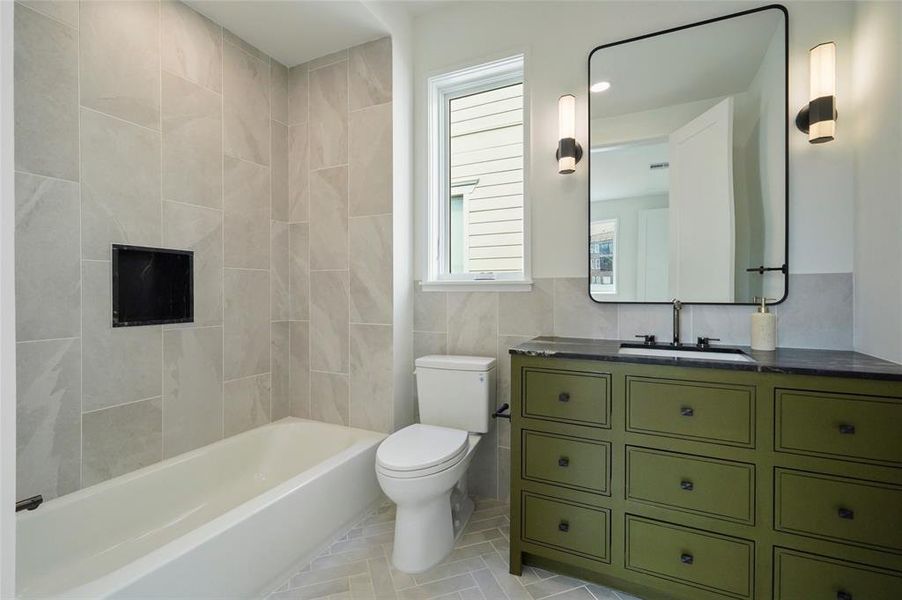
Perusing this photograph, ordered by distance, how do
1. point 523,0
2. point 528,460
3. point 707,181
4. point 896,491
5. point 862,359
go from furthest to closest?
point 523,0
point 707,181
point 528,460
point 862,359
point 896,491

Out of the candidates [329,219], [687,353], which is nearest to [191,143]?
[329,219]

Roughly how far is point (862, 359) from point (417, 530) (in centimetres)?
Result: 182

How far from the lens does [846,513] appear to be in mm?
1226

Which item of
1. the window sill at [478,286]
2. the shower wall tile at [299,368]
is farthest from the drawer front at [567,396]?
the shower wall tile at [299,368]

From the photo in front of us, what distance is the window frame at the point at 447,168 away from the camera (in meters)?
2.21

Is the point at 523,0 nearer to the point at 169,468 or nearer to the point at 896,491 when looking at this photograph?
the point at 896,491

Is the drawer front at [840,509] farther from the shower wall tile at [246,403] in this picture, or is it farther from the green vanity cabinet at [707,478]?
the shower wall tile at [246,403]

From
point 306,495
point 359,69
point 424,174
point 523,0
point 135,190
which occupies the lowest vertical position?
point 306,495

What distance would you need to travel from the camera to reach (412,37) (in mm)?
2479

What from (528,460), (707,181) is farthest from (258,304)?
(707,181)

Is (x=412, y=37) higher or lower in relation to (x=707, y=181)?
higher

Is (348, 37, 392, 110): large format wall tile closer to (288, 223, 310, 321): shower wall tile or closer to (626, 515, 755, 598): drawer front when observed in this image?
(288, 223, 310, 321): shower wall tile

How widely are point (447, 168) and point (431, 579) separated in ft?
7.21

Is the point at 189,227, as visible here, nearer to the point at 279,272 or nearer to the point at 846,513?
the point at 279,272
